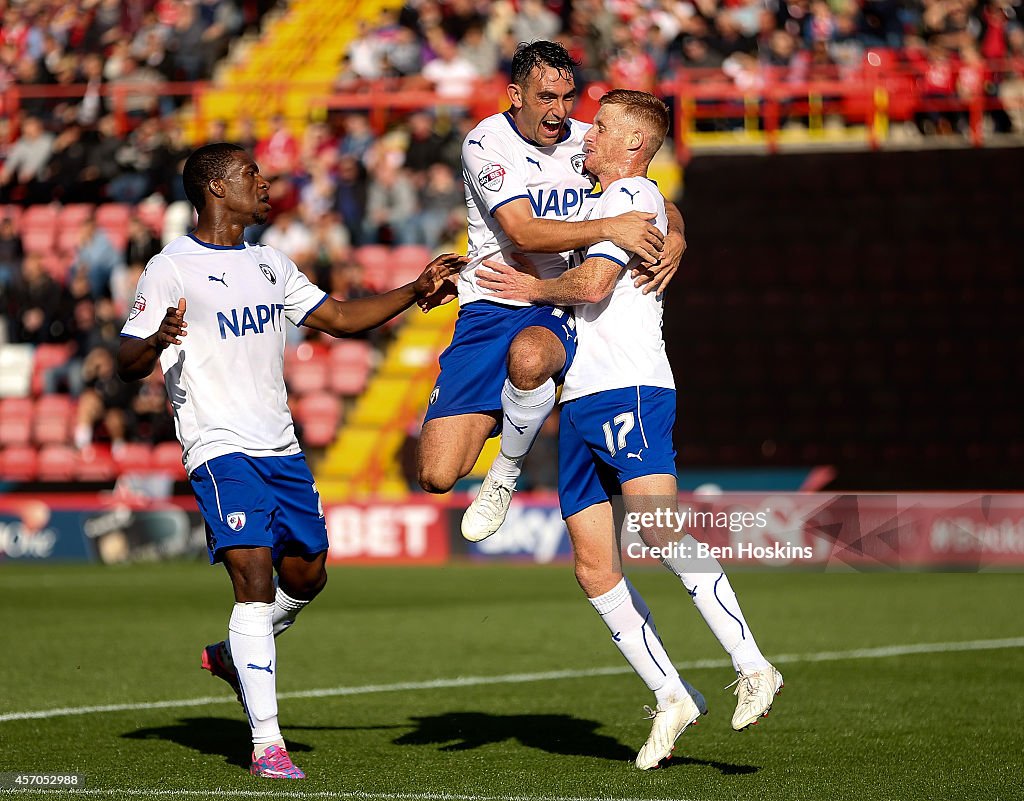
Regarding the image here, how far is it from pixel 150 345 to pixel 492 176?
1514 millimetres

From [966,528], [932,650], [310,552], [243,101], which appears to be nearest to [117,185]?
[243,101]

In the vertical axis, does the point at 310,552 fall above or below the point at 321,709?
above

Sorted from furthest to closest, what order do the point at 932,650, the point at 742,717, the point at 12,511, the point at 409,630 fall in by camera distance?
the point at 12,511 < the point at 409,630 < the point at 932,650 < the point at 742,717

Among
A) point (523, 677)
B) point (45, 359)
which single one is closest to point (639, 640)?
point (523, 677)

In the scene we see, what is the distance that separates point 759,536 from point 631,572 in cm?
Result: 137

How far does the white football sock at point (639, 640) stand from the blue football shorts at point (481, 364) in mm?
955

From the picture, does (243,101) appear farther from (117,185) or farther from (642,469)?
(642,469)

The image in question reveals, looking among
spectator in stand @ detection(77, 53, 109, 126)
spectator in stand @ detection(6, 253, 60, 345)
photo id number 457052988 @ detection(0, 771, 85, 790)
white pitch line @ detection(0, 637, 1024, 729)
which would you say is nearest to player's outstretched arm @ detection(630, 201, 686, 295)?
photo id number 457052988 @ detection(0, 771, 85, 790)

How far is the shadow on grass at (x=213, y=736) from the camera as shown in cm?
703

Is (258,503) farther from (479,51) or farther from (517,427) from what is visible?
(479,51)

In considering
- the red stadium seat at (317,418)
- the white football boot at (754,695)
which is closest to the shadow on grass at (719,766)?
the white football boot at (754,695)

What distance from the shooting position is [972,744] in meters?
7.19

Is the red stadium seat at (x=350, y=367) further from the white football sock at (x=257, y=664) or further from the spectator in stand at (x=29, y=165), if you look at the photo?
the white football sock at (x=257, y=664)

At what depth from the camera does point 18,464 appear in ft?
67.7
